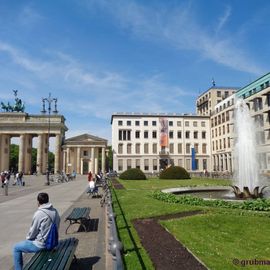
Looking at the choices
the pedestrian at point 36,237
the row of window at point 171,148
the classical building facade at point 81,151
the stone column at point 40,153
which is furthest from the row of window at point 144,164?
the pedestrian at point 36,237

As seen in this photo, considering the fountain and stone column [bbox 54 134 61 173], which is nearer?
the fountain

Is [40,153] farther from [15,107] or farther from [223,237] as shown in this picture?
[223,237]

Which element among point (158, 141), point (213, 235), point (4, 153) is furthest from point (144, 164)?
point (213, 235)

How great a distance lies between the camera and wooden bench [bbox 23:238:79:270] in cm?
559

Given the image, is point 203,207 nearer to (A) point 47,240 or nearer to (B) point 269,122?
(A) point 47,240

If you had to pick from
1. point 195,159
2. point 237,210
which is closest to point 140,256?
point 237,210

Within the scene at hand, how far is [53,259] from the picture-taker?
19.5ft

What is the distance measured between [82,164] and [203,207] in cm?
8464

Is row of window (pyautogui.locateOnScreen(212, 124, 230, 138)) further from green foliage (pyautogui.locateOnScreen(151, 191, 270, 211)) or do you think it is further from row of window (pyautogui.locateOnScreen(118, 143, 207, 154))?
green foliage (pyautogui.locateOnScreen(151, 191, 270, 211))

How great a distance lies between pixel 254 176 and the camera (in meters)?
23.5

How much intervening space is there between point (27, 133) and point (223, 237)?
87621mm

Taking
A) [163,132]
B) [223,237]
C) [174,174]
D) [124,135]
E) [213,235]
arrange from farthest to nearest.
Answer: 1. [163,132]
2. [124,135]
3. [174,174]
4. [213,235]
5. [223,237]

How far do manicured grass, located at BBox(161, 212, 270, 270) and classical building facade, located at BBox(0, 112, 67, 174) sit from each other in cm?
8218

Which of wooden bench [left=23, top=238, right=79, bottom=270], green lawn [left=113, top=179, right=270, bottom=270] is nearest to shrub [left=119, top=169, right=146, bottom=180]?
green lawn [left=113, top=179, right=270, bottom=270]
